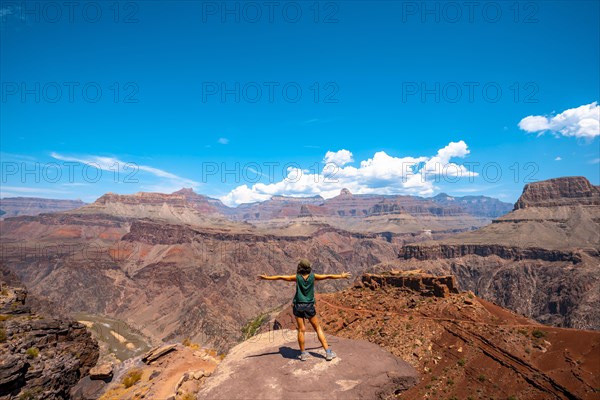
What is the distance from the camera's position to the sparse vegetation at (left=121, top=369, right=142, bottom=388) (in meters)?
14.0

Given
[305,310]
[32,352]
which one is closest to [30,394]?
[32,352]

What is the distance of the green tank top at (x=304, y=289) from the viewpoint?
31.9 feet

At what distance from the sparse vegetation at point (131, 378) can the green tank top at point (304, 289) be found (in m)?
9.49

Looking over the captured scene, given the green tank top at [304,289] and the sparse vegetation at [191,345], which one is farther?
the sparse vegetation at [191,345]

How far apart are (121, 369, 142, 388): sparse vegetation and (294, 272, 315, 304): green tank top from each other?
373 inches

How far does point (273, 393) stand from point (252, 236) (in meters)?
192

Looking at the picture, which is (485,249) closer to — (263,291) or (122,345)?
(263,291)

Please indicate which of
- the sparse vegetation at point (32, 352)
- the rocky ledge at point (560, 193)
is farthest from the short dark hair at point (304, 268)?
the rocky ledge at point (560, 193)

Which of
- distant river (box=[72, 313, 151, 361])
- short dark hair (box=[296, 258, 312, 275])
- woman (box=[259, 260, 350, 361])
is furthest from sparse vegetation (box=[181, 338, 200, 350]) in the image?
distant river (box=[72, 313, 151, 361])

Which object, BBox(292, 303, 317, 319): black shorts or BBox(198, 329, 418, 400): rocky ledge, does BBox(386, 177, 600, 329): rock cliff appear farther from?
BBox(292, 303, 317, 319): black shorts

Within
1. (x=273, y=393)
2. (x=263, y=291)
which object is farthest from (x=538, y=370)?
(x=263, y=291)

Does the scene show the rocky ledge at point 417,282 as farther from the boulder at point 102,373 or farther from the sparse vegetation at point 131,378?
the boulder at point 102,373

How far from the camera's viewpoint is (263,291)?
14788cm

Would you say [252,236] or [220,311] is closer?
[220,311]
